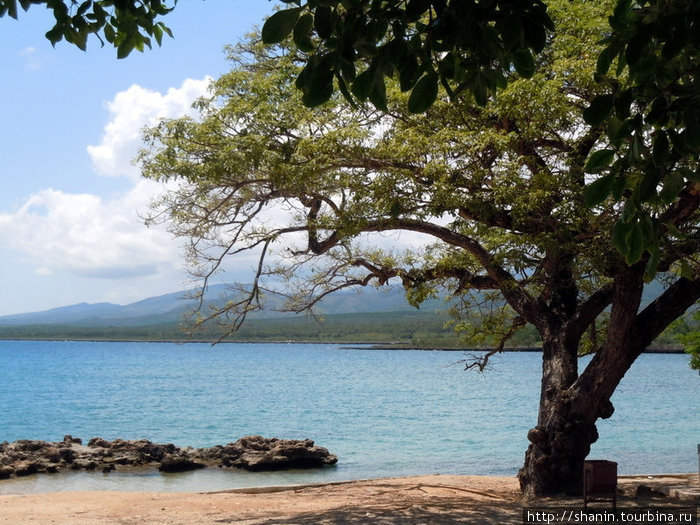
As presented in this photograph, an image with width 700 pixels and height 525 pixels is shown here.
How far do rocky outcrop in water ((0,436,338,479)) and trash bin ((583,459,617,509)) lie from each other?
11565mm

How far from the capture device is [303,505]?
11578 millimetres

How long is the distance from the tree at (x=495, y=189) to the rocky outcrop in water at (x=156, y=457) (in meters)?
8.60

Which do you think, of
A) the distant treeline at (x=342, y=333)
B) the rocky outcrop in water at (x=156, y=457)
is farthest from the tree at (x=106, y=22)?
the distant treeline at (x=342, y=333)

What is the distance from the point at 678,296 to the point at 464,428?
2055cm

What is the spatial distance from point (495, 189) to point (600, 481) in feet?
12.1

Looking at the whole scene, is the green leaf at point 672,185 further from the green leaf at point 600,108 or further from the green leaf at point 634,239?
the green leaf at point 600,108

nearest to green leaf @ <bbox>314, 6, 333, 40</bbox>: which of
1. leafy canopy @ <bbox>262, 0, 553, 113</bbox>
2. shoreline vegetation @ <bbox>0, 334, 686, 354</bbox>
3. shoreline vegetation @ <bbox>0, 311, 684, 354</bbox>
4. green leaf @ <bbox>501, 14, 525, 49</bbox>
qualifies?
leafy canopy @ <bbox>262, 0, 553, 113</bbox>

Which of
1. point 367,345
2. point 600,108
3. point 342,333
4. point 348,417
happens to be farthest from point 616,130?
point 342,333

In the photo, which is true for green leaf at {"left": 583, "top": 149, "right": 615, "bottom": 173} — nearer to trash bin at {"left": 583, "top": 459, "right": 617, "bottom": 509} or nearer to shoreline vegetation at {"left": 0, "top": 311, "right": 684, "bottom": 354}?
trash bin at {"left": 583, "top": 459, "right": 617, "bottom": 509}

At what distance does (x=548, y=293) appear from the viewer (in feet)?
38.4

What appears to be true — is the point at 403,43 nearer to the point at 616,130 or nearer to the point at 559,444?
the point at 616,130

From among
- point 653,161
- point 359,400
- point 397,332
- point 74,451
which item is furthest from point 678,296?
point 397,332

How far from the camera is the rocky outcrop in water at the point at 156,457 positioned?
19.1 meters

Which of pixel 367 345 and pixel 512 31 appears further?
pixel 367 345
